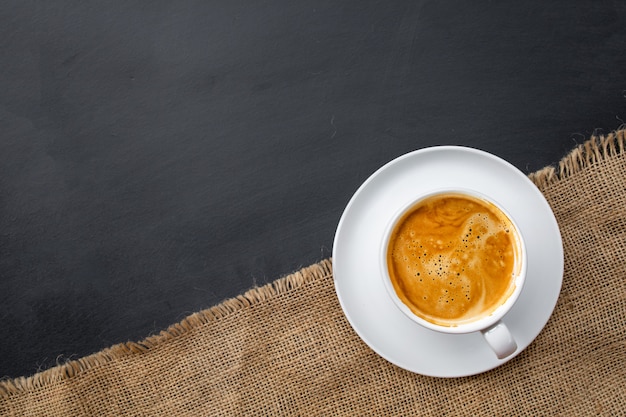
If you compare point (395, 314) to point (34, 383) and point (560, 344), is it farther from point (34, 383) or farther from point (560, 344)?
point (34, 383)

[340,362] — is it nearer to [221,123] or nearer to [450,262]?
[450,262]

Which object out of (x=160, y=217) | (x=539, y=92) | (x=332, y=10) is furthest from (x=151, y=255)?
(x=539, y=92)

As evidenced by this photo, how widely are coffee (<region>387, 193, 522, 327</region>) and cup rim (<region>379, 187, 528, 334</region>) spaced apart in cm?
2

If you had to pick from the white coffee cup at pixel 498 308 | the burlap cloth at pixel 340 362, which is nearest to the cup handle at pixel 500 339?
the white coffee cup at pixel 498 308

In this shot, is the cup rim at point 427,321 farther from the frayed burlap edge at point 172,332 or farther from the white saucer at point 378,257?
the frayed burlap edge at point 172,332

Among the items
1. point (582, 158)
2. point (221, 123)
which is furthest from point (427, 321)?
point (221, 123)

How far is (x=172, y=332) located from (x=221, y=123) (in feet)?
1.52

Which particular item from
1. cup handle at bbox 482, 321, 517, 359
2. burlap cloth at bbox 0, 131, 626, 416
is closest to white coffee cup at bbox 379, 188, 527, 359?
cup handle at bbox 482, 321, 517, 359

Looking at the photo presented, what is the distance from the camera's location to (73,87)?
50.9 inches

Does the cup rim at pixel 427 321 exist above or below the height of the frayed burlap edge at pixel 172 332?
above

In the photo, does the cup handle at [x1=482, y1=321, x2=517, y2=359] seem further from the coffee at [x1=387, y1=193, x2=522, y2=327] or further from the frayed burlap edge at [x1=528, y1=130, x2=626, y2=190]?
the frayed burlap edge at [x1=528, y1=130, x2=626, y2=190]

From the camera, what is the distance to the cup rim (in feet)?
3.39

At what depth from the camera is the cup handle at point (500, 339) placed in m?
1.01

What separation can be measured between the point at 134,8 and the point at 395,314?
33.8 inches
